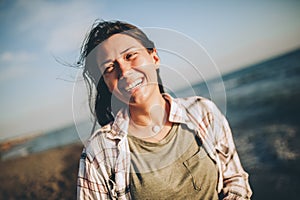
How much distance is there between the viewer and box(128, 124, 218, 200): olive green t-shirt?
113 cm

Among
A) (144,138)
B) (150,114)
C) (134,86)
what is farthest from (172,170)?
(134,86)

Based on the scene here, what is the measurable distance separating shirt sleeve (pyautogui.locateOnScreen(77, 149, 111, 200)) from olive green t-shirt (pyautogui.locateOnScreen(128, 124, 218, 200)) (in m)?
0.14

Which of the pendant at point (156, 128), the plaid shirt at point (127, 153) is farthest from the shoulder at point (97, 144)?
the pendant at point (156, 128)

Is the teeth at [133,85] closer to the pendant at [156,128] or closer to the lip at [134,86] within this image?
the lip at [134,86]

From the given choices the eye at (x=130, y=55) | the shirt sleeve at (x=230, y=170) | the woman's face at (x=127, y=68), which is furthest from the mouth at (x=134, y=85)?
the shirt sleeve at (x=230, y=170)

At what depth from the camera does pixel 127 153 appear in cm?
116

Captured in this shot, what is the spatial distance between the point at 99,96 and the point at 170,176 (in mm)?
561

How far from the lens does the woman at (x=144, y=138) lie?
3.70 ft

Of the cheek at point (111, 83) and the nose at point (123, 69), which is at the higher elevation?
the nose at point (123, 69)

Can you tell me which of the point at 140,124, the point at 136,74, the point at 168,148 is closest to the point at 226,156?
the point at 168,148

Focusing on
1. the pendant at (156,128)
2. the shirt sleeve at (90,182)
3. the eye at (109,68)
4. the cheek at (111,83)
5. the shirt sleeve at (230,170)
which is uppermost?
the eye at (109,68)

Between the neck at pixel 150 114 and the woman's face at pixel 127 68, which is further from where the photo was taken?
the neck at pixel 150 114

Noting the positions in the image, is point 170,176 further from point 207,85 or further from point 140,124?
point 207,85

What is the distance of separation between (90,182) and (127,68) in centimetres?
53
